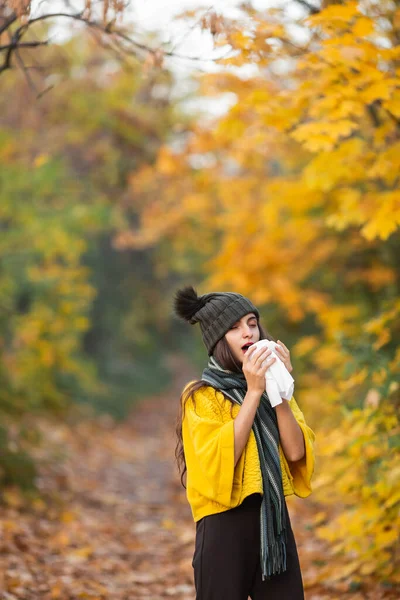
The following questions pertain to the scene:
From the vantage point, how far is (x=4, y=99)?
9.77 metres

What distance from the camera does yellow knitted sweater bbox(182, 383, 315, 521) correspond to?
232cm

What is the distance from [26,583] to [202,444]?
8.24 feet

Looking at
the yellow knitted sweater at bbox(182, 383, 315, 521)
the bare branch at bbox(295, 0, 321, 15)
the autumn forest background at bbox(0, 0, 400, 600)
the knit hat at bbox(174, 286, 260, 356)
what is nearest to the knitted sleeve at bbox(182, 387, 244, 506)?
the yellow knitted sweater at bbox(182, 383, 315, 521)

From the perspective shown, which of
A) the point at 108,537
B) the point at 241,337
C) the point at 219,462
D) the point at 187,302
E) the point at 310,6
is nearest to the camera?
the point at 219,462

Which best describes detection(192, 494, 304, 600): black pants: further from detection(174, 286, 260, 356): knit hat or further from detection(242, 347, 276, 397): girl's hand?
detection(174, 286, 260, 356): knit hat

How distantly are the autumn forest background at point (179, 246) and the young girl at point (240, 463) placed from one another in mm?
1345

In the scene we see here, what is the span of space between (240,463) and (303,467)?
0.31 meters

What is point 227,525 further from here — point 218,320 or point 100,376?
point 100,376

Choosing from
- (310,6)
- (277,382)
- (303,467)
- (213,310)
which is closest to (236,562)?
(303,467)

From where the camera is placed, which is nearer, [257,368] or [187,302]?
[257,368]

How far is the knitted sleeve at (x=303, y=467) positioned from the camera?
100.0 inches

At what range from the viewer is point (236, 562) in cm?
239

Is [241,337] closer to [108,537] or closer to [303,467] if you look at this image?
[303,467]

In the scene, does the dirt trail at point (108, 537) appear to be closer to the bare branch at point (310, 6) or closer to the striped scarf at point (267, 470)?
the striped scarf at point (267, 470)
